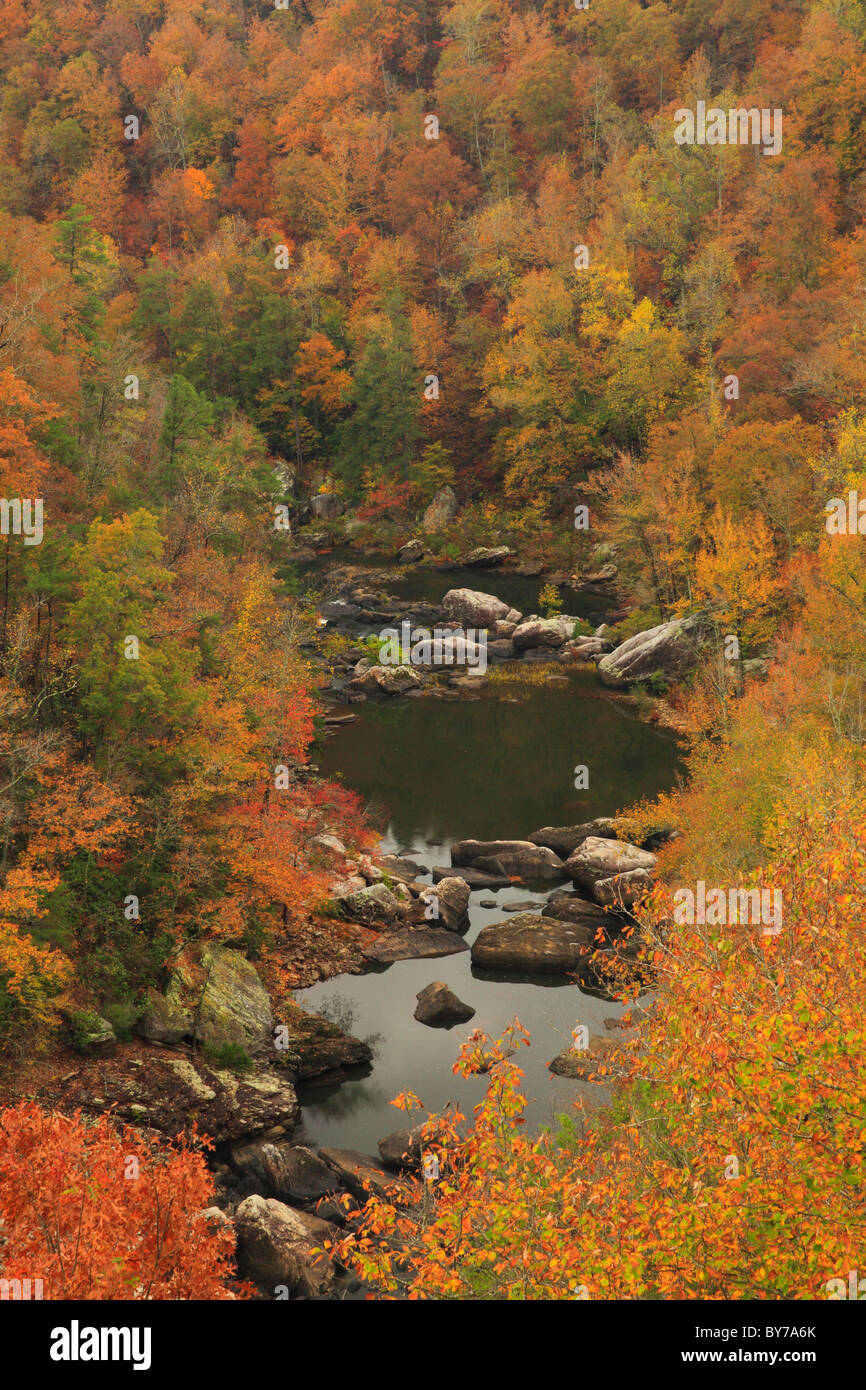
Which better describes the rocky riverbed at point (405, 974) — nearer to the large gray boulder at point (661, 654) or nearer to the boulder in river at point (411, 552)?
the large gray boulder at point (661, 654)

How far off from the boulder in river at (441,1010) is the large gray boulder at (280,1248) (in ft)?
25.5

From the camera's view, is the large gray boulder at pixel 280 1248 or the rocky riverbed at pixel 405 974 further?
the rocky riverbed at pixel 405 974

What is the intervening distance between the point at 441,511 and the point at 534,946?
55.0 metres

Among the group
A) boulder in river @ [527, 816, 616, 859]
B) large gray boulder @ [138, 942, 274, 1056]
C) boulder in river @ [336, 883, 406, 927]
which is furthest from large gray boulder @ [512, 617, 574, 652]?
Answer: large gray boulder @ [138, 942, 274, 1056]

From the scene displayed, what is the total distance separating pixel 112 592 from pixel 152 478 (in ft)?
49.6

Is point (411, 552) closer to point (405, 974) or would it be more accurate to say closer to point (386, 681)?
point (386, 681)

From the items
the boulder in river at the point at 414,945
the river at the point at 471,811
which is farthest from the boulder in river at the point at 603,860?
the boulder in river at the point at 414,945

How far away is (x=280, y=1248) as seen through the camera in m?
18.2

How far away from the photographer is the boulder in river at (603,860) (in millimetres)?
32406

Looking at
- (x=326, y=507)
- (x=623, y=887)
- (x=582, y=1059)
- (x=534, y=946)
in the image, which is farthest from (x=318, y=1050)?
(x=326, y=507)

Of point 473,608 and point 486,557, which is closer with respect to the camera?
point 473,608

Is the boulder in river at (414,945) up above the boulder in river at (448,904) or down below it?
below

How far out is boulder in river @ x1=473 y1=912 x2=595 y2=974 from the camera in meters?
28.6

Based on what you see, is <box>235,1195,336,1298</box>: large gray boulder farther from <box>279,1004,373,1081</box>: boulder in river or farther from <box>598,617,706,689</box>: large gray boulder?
<box>598,617,706,689</box>: large gray boulder
